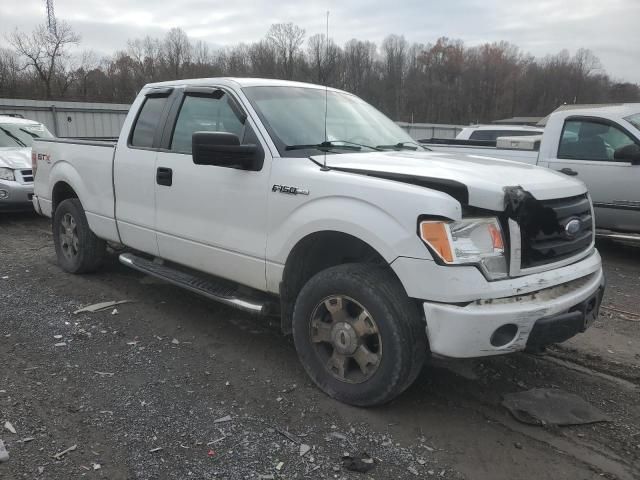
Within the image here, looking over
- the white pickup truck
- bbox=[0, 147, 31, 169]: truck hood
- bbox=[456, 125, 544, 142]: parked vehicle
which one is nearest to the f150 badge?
the white pickup truck

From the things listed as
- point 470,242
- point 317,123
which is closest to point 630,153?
point 317,123

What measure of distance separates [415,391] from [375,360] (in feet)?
1.91

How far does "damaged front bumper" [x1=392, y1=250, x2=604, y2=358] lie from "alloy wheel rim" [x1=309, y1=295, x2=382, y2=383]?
0.40 m

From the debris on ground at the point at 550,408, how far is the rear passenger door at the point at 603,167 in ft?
14.2

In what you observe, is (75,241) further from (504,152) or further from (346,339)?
(504,152)

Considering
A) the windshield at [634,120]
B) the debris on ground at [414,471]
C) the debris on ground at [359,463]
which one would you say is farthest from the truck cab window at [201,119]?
the windshield at [634,120]

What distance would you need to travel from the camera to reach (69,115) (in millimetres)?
19016

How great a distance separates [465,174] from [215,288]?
2084 millimetres

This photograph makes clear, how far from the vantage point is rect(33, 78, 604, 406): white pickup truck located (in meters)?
2.79

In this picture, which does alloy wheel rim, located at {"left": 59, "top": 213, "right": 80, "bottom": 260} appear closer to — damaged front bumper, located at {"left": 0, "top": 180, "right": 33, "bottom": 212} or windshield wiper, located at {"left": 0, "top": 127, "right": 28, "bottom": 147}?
damaged front bumper, located at {"left": 0, "top": 180, "right": 33, "bottom": 212}

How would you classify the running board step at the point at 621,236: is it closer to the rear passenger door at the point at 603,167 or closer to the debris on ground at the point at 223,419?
the rear passenger door at the point at 603,167

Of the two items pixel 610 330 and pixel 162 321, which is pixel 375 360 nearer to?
pixel 162 321

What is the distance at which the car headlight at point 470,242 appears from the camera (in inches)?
108

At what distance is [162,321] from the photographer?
468 cm
